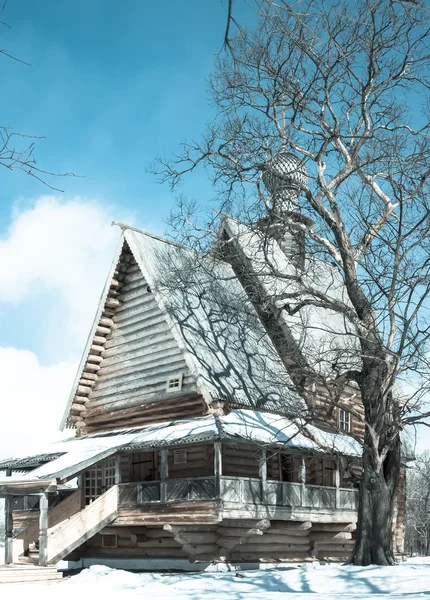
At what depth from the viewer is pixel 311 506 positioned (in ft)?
78.4

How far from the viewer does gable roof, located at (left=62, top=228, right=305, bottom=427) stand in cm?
2373

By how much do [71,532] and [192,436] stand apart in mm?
4552

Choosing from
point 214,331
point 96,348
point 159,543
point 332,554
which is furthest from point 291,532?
point 96,348

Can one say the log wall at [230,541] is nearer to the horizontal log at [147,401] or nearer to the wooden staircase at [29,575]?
the wooden staircase at [29,575]

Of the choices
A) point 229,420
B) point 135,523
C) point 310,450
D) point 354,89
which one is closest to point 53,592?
point 135,523

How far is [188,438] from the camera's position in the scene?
21234mm

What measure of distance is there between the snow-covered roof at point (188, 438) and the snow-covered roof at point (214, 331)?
0.75m

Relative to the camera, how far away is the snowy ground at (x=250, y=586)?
14.5 metres

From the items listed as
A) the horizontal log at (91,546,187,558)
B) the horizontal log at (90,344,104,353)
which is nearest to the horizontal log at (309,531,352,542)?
Result: the horizontal log at (91,546,187,558)

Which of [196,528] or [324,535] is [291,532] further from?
[196,528]

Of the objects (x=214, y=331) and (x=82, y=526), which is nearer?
(x=82, y=526)

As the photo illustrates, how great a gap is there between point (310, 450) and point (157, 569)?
233 inches

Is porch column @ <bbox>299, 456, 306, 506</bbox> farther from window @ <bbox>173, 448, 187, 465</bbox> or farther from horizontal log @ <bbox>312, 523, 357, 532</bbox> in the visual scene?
window @ <bbox>173, 448, 187, 465</bbox>

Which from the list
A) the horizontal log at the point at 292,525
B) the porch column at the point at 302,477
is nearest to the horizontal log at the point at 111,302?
the porch column at the point at 302,477
